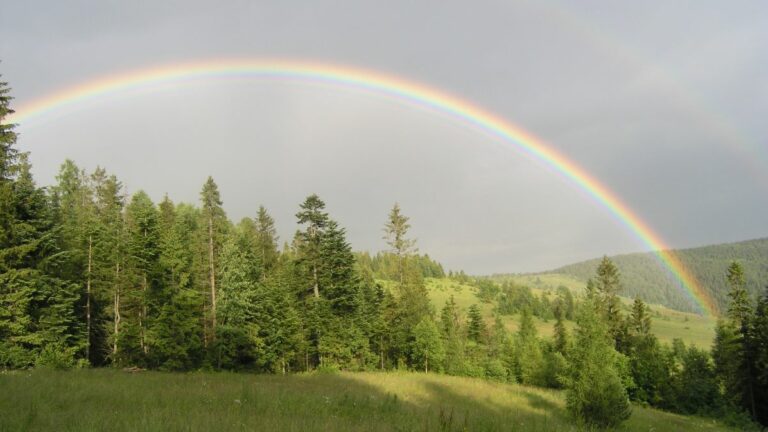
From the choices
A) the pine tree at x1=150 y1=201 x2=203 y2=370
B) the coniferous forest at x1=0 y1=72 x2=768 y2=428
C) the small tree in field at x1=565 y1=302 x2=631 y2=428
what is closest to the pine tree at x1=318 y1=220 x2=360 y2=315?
the coniferous forest at x1=0 y1=72 x2=768 y2=428

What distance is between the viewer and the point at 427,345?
2034 inches

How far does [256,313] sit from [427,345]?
21758 millimetres

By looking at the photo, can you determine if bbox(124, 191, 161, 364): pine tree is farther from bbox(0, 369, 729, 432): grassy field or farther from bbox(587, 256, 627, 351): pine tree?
bbox(587, 256, 627, 351): pine tree

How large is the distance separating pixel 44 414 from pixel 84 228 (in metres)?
35.0

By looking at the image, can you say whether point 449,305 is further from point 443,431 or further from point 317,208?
point 443,431

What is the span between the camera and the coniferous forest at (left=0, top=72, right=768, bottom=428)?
25.9m

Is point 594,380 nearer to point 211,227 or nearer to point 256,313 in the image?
point 256,313

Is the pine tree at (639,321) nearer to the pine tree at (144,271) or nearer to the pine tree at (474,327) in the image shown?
the pine tree at (474,327)

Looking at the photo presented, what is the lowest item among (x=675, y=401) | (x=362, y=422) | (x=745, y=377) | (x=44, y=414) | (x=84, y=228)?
(x=675, y=401)

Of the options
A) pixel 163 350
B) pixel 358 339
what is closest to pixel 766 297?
pixel 358 339

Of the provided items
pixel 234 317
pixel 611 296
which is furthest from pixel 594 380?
pixel 611 296

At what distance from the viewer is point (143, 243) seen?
3216cm

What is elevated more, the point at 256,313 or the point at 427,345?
the point at 256,313

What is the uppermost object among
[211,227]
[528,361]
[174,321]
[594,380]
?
[211,227]
